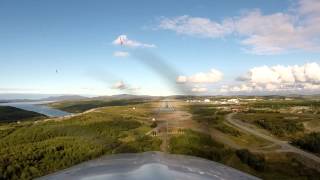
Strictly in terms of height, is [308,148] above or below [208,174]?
below

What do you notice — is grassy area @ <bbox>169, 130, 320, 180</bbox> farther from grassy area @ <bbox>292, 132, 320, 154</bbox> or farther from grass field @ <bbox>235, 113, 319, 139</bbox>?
grass field @ <bbox>235, 113, 319, 139</bbox>

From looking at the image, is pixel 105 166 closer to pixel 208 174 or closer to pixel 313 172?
pixel 208 174

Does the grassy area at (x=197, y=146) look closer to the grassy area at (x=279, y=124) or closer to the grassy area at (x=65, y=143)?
the grassy area at (x=65, y=143)

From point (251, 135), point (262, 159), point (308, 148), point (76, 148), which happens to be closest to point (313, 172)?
point (262, 159)

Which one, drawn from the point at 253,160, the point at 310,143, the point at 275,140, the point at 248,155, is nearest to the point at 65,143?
the point at 248,155

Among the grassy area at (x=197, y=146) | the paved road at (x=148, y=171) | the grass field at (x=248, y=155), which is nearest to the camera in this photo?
the paved road at (x=148, y=171)

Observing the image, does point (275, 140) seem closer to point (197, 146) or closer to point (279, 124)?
point (279, 124)

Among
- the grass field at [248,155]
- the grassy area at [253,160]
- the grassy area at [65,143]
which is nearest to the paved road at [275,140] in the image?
the grass field at [248,155]
